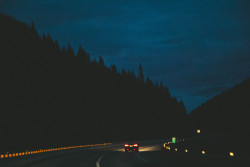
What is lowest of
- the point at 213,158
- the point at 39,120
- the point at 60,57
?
the point at 213,158

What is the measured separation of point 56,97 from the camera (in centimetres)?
8744

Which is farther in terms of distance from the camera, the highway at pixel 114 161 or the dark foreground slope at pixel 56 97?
the dark foreground slope at pixel 56 97

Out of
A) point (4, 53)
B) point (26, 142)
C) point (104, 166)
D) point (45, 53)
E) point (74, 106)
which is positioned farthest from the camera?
point (45, 53)

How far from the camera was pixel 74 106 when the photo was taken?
3772 inches

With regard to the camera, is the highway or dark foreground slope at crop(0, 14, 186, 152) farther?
dark foreground slope at crop(0, 14, 186, 152)

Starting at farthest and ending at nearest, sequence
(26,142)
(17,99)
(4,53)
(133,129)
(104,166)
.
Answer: (133,129)
(4,53)
(17,99)
(26,142)
(104,166)

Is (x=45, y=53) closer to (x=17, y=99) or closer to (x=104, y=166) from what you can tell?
(x=17, y=99)

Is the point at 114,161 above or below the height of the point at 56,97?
below

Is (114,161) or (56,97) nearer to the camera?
(114,161)

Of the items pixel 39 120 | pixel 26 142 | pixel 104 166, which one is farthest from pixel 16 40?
pixel 104 166

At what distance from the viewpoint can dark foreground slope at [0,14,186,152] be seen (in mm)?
72000

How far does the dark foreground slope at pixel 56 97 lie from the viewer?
72000 millimetres

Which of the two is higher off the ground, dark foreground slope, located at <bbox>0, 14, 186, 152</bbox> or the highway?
dark foreground slope, located at <bbox>0, 14, 186, 152</bbox>

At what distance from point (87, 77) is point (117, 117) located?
15.8m
